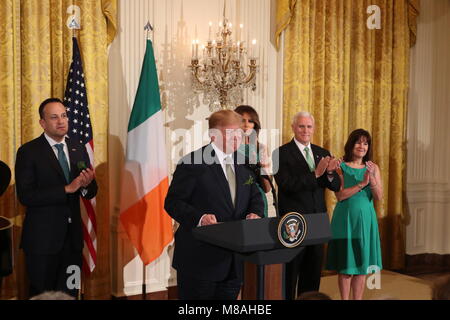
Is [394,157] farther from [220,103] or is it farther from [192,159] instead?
[192,159]

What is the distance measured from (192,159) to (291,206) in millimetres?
1350

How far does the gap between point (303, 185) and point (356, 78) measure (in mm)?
2963

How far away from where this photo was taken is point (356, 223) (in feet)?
15.5

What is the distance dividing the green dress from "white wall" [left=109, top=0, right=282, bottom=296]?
5.40 ft

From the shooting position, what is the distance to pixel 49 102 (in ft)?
12.9

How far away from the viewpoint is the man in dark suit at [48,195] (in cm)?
384

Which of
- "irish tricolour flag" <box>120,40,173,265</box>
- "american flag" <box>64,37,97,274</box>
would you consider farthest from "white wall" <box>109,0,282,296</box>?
"american flag" <box>64,37,97,274</box>

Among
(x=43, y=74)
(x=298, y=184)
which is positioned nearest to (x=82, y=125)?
(x=43, y=74)

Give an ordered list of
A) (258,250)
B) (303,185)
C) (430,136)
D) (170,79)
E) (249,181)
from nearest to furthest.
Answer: (258,250), (249,181), (303,185), (170,79), (430,136)

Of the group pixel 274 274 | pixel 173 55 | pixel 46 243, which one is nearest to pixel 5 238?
pixel 46 243

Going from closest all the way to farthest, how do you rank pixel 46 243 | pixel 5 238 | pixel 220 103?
pixel 5 238
pixel 46 243
pixel 220 103

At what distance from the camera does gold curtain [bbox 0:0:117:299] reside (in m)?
4.64

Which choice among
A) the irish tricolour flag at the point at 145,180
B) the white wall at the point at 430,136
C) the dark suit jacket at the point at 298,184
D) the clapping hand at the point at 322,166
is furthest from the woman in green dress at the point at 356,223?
the white wall at the point at 430,136

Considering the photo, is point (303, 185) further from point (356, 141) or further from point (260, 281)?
point (260, 281)
